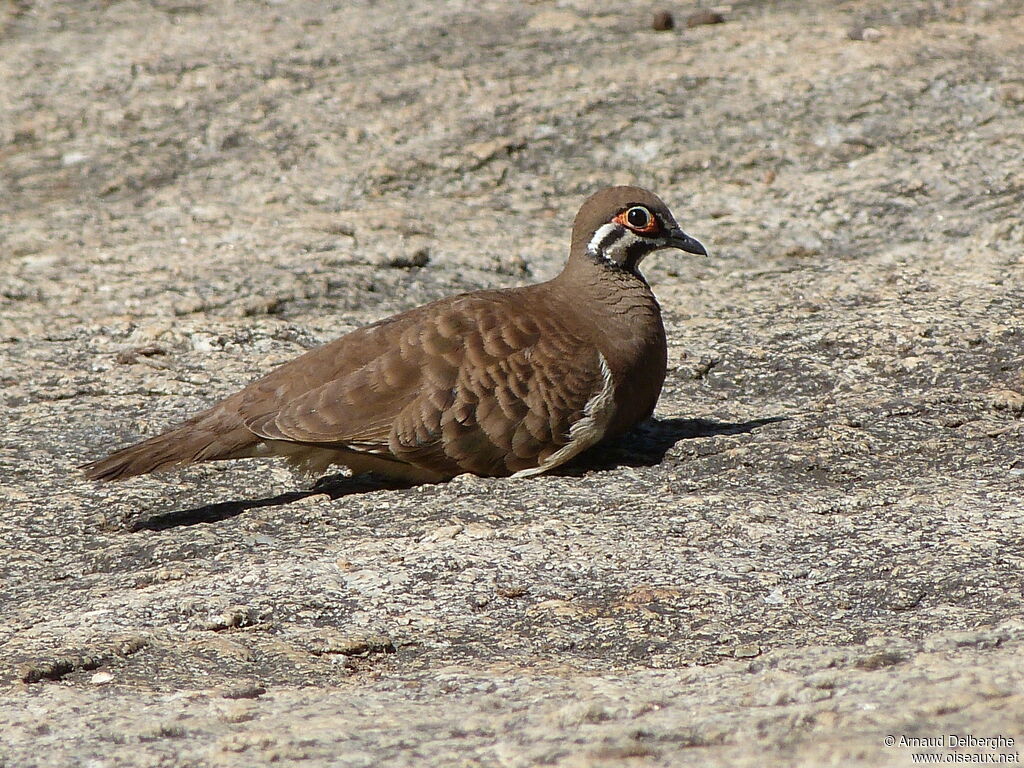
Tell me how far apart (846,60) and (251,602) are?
19.2 ft

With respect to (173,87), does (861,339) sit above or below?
below

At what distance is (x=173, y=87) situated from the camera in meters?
9.30

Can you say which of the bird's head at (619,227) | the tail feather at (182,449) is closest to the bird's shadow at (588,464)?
the tail feather at (182,449)

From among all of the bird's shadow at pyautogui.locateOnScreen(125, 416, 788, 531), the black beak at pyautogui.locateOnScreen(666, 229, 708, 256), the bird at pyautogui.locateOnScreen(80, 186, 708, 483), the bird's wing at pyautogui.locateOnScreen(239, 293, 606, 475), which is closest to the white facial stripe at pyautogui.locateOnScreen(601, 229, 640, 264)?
the black beak at pyautogui.locateOnScreen(666, 229, 708, 256)

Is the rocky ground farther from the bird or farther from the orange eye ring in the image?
the orange eye ring

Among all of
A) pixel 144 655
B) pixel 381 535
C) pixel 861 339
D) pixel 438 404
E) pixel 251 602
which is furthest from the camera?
pixel 861 339

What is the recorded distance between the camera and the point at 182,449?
16.0ft

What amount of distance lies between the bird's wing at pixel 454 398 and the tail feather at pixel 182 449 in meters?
0.08

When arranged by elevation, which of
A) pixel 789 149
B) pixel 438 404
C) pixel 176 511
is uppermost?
pixel 789 149

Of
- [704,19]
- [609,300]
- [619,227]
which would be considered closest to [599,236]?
[619,227]

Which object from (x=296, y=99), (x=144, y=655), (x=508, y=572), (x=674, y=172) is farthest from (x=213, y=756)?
(x=296, y=99)

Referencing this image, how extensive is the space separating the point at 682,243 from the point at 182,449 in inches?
83.8

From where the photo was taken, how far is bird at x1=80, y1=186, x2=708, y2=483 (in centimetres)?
492

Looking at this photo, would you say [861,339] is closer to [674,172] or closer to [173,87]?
[674,172]
